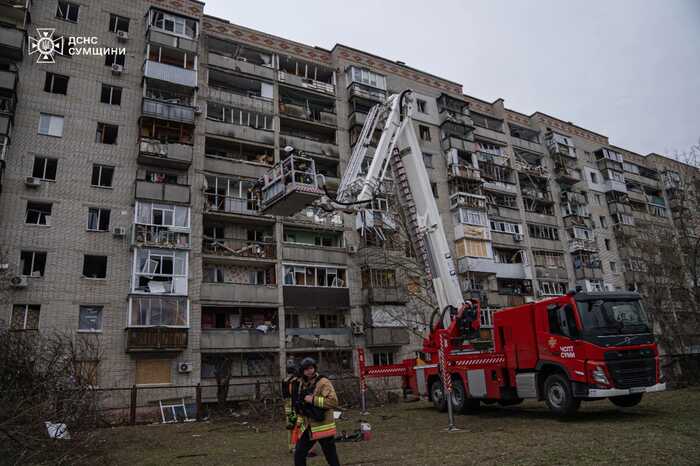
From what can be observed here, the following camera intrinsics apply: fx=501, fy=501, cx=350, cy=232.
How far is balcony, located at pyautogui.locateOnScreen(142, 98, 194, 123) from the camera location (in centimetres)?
2964

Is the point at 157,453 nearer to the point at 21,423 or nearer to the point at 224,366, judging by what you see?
the point at 21,423

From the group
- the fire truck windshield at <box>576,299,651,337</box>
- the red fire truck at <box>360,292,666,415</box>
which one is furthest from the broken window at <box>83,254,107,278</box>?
the fire truck windshield at <box>576,299,651,337</box>

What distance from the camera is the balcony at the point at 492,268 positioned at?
38.5 meters

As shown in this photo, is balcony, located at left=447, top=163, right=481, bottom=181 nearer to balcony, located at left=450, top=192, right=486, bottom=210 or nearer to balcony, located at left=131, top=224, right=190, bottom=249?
balcony, located at left=450, top=192, right=486, bottom=210

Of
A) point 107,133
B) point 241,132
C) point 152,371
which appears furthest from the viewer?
point 241,132

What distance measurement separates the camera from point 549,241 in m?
46.4

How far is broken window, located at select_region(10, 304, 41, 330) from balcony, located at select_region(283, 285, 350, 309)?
13084 millimetres

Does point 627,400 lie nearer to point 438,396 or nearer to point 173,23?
point 438,396

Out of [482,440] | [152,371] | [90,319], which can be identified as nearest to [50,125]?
[90,319]

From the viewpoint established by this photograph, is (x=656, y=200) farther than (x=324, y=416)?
Yes

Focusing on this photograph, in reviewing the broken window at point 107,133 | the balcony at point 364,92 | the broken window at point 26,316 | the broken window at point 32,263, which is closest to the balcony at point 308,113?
the balcony at point 364,92

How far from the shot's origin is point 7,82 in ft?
86.2

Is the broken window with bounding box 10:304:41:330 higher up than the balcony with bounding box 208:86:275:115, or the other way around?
the balcony with bounding box 208:86:275:115

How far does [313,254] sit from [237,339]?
7641 millimetres
